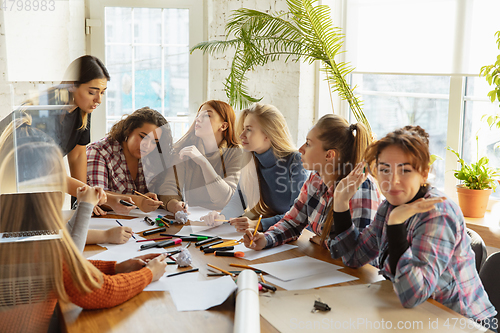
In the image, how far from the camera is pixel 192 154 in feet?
8.07

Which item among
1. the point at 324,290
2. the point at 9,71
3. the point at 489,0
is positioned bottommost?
the point at 324,290

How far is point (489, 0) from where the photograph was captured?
8.61 ft

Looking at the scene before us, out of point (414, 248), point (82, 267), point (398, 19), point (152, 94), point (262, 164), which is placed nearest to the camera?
point (82, 267)

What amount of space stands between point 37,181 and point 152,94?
315 centimetres

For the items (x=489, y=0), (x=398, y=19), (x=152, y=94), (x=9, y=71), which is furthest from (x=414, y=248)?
(x=152, y=94)

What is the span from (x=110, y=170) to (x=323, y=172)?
1.24 m

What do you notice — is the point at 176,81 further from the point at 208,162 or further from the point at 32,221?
the point at 32,221

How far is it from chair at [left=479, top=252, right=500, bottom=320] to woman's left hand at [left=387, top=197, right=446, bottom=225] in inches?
15.0

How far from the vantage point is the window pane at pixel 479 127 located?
2.69 m

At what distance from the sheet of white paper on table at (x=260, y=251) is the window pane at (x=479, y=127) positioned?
1.75 metres

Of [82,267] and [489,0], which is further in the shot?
[489,0]

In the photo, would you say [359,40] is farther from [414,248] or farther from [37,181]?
[37,181]

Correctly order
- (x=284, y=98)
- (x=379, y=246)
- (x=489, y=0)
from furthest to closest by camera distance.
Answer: (x=284, y=98), (x=489, y=0), (x=379, y=246)
